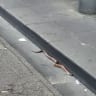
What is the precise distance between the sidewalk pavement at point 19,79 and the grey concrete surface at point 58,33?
14 centimetres

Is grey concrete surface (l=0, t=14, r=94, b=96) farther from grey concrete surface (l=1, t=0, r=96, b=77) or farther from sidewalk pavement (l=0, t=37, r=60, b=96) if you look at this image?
grey concrete surface (l=1, t=0, r=96, b=77)

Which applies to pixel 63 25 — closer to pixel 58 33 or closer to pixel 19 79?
pixel 58 33

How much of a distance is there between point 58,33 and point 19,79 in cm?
182

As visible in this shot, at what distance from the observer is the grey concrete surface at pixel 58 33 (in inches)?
250

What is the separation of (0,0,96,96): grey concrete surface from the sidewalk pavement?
14 cm

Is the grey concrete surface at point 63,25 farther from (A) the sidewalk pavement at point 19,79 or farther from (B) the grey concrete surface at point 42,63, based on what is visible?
(A) the sidewalk pavement at point 19,79

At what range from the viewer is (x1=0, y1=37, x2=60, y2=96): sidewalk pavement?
5.82 metres

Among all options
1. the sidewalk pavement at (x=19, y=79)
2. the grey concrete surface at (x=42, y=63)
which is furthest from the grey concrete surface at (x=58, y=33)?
the sidewalk pavement at (x=19, y=79)

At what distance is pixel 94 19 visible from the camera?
8.62 m

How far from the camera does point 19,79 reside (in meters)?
6.22

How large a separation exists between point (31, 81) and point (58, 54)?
91cm

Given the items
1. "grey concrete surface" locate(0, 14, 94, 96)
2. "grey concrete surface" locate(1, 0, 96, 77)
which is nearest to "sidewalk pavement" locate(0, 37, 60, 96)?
"grey concrete surface" locate(0, 14, 94, 96)

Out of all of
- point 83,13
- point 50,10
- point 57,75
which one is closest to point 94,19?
point 83,13

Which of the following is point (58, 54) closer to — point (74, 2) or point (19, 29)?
point (19, 29)
